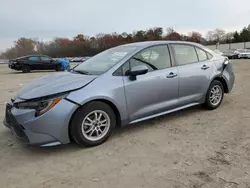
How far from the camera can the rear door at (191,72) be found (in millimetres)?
4293

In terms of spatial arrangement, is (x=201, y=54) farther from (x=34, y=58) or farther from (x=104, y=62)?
(x=34, y=58)

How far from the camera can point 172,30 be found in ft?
237

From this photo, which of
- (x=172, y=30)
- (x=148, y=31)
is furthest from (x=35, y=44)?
(x=172, y=30)

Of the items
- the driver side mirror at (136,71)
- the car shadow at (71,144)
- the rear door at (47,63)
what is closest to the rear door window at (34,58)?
the rear door at (47,63)

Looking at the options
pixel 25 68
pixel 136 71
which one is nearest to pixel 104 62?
pixel 136 71

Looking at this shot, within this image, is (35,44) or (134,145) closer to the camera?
(134,145)

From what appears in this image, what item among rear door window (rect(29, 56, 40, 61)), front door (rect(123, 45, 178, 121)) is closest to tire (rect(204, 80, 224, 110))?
front door (rect(123, 45, 178, 121))

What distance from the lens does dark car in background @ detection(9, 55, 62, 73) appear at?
58.9 feet

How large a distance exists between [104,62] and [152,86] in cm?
88

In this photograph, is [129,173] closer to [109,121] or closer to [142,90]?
[109,121]

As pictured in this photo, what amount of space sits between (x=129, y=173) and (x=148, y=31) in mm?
70260

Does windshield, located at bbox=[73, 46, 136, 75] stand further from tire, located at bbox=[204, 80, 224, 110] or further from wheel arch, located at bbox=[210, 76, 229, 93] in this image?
wheel arch, located at bbox=[210, 76, 229, 93]

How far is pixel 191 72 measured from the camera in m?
4.39

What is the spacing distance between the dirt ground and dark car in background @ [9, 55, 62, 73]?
15244 mm
